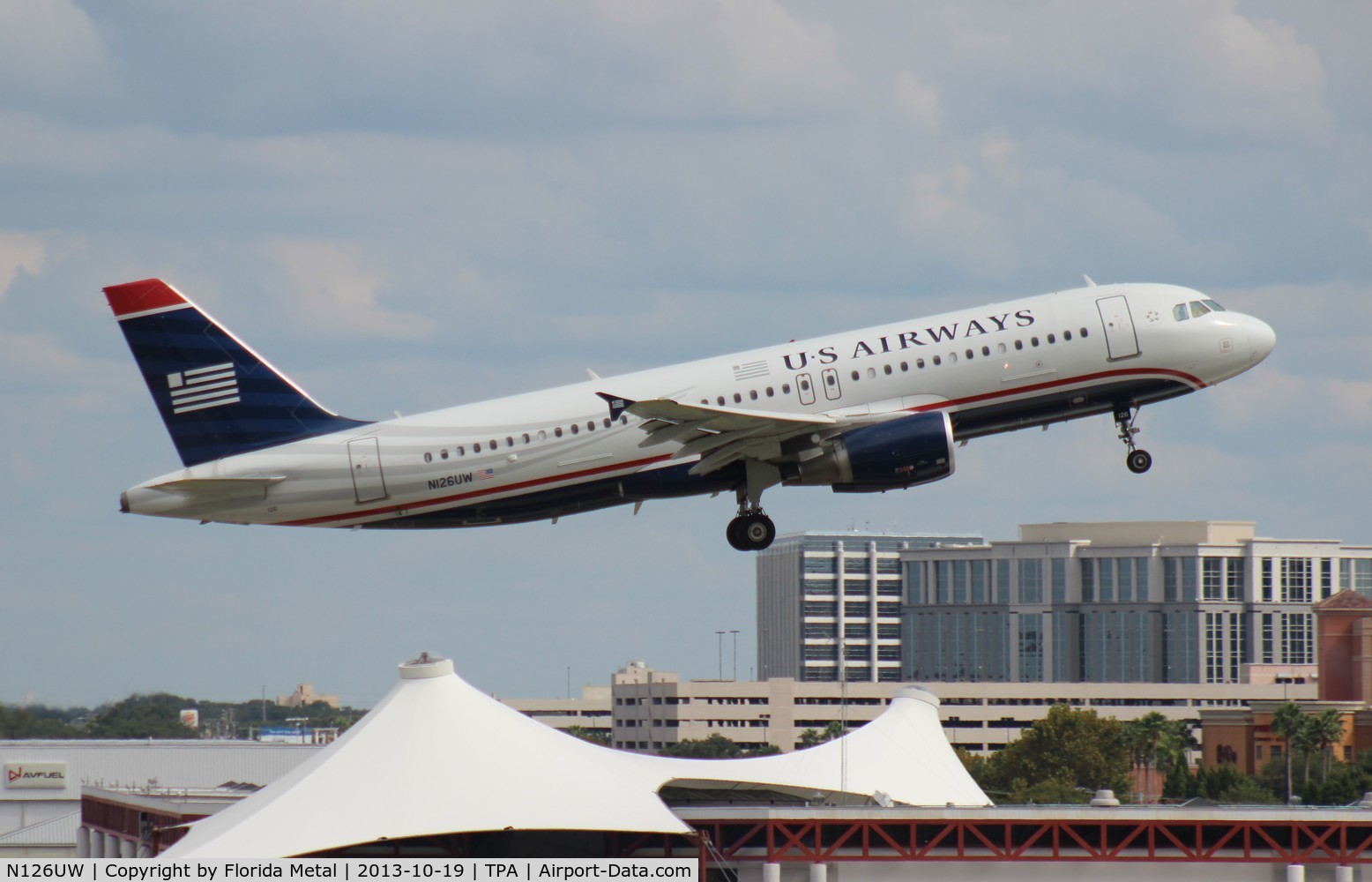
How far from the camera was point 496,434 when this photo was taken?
59.5 meters

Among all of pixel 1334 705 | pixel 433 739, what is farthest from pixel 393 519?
pixel 1334 705

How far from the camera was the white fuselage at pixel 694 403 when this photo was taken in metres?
59.2

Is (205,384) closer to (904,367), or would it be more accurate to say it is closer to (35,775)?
(904,367)

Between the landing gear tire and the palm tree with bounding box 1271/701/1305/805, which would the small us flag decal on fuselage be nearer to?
the landing gear tire

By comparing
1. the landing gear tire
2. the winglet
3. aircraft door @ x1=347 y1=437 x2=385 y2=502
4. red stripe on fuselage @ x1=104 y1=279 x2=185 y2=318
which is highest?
red stripe on fuselage @ x1=104 y1=279 x2=185 y2=318

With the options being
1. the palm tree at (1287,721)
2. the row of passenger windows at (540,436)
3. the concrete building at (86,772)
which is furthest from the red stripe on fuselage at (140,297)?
the palm tree at (1287,721)

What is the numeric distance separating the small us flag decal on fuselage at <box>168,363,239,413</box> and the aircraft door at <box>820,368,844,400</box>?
19.1 metres

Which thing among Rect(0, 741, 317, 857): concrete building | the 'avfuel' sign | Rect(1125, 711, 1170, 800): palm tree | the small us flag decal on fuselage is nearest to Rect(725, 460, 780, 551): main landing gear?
the small us flag decal on fuselage

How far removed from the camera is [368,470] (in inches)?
2371

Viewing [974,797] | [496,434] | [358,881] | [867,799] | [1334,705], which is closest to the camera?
[358,881]

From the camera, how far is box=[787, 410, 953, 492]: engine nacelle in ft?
191

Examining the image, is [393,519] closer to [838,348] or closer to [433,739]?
[433,739]

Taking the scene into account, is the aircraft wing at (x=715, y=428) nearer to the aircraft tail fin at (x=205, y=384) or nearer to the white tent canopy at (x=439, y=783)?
the aircraft tail fin at (x=205, y=384)

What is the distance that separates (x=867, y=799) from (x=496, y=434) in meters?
30.0
